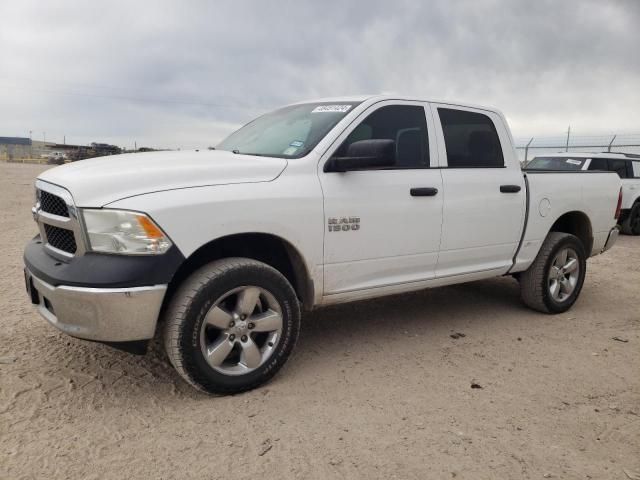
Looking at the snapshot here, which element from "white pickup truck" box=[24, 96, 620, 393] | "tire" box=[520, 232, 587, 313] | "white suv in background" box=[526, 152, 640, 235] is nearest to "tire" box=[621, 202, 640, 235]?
"white suv in background" box=[526, 152, 640, 235]

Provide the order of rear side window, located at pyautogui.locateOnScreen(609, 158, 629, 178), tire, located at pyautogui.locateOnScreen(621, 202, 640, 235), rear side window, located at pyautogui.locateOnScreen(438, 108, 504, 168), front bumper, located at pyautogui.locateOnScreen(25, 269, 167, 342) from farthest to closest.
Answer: rear side window, located at pyautogui.locateOnScreen(609, 158, 629, 178)
tire, located at pyautogui.locateOnScreen(621, 202, 640, 235)
rear side window, located at pyautogui.locateOnScreen(438, 108, 504, 168)
front bumper, located at pyautogui.locateOnScreen(25, 269, 167, 342)

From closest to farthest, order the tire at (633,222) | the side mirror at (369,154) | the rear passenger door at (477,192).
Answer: the side mirror at (369,154), the rear passenger door at (477,192), the tire at (633,222)

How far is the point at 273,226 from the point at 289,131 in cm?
103

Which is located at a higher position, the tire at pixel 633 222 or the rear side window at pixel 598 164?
the rear side window at pixel 598 164

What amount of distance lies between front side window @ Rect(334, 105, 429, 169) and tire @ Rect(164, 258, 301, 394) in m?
1.35

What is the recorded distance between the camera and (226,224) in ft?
9.77

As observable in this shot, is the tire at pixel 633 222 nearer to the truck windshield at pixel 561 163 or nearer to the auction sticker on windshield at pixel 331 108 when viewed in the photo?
the truck windshield at pixel 561 163

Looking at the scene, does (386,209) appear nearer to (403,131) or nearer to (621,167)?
(403,131)

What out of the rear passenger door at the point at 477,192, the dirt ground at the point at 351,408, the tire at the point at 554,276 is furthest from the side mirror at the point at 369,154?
the tire at the point at 554,276

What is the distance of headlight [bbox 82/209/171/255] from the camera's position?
8.91 feet

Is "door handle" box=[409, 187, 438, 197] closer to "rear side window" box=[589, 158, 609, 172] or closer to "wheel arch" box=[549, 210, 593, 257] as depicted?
"wheel arch" box=[549, 210, 593, 257]

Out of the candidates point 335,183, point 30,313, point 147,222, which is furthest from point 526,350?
point 30,313

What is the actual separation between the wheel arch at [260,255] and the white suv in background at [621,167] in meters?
8.85

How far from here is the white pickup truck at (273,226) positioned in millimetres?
2756
